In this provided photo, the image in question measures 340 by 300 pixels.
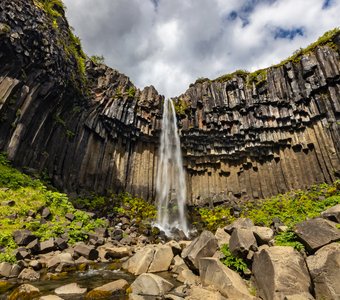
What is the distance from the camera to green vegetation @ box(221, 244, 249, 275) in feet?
26.7

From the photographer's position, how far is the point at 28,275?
8922 mm

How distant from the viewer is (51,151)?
23062 millimetres

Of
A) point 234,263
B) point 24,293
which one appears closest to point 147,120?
point 234,263

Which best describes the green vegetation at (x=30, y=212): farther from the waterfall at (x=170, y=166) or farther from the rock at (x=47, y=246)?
the waterfall at (x=170, y=166)

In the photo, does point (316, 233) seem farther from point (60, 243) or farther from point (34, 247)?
point (34, 247)

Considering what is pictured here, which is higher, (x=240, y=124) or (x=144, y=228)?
(x=240, y=124)

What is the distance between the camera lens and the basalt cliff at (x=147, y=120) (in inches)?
791

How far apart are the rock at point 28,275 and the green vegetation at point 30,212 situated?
1.15 meters

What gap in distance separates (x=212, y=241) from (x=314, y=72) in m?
27.1

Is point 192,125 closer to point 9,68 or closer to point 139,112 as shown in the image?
point 139,112

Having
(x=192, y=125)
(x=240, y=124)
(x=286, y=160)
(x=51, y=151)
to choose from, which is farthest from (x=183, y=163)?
(x=51, y=151)

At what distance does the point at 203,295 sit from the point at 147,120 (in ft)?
88.7

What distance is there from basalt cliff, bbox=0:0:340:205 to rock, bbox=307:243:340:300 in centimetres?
1919

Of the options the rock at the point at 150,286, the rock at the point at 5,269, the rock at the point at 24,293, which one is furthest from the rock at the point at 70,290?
the rock at the point at 5,269
